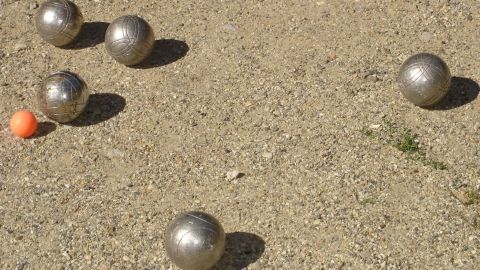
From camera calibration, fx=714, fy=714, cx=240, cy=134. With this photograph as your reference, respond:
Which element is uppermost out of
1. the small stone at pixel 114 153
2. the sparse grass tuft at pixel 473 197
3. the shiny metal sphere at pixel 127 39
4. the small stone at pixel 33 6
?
the shiny metal sphere at pixel 127 39

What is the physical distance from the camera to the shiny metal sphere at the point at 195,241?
7.18 meters

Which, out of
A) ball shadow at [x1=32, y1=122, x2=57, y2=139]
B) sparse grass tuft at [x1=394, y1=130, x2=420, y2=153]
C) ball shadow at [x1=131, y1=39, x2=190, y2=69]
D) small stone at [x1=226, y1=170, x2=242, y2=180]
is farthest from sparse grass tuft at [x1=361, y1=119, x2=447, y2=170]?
ball shadow at [x1=32, y1=122, x2=57, y2=139]

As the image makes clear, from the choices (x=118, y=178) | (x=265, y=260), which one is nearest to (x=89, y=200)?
(x=118, y=178)

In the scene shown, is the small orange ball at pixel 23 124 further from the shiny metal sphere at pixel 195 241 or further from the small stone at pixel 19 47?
the shiny metal sphere at pixel 195 241

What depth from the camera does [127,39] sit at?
32.2 feet

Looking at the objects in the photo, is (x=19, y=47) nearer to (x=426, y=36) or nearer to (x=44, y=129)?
(x=44, y=129)

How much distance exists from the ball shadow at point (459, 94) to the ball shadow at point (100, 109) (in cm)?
416

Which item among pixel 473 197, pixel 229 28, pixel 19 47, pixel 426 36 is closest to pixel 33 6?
pixel 19 47

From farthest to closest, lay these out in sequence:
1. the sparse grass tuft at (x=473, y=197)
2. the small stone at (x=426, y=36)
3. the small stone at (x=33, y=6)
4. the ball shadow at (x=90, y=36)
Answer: the small stone at (x=33, y=6), the ball shadow at (x=90, y=36), the small stone at (x=426, y=36), the sparse grass tuft at (x=473, y=197)

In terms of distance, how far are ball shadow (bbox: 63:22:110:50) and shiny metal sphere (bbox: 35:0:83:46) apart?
12.3 inches

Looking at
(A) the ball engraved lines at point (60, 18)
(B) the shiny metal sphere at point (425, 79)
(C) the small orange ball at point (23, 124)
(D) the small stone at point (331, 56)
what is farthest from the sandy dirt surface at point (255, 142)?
(A) the ball engraved lines at point (60, 18)

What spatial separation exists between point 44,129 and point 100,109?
77 cm

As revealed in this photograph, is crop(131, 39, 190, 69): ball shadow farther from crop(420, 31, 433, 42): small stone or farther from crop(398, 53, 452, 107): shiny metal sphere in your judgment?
crop(420, 31, 433, 42): small stone

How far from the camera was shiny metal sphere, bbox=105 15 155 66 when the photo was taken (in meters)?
9.83
